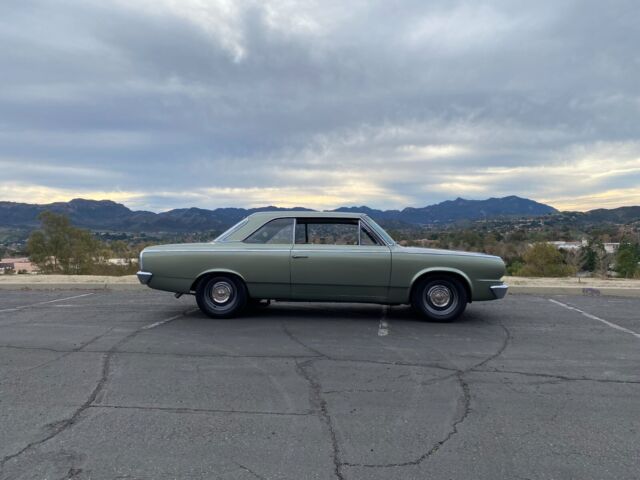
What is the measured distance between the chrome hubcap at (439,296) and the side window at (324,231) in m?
1.42

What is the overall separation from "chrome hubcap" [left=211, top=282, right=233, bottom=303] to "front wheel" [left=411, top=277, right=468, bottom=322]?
108 inches

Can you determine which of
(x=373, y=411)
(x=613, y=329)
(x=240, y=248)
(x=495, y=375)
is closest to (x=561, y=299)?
(x=613, y=329)

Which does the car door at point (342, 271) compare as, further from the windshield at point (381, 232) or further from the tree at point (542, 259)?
the tree at point (542, 259)

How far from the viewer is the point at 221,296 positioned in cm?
748

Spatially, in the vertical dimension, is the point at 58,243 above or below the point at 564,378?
above

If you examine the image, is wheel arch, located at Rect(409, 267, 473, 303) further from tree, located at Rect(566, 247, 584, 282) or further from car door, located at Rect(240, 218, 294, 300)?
tree, located at Rect(566, 247, 584, 282)

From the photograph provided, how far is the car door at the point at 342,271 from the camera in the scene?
283 inches

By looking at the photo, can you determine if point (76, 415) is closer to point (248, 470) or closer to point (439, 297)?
point (248, 470)

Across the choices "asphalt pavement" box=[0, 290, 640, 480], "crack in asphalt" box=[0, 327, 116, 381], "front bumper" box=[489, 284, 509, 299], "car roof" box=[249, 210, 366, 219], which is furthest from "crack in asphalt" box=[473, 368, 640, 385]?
"crack in asphalt" box=[0, 327, 116, 381]

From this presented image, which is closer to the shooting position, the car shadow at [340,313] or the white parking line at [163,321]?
the white parking line at [163,321]

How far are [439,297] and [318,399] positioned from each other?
3664mm

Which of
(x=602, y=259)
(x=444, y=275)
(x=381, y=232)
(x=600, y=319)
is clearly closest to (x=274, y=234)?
(x=381, y=232)

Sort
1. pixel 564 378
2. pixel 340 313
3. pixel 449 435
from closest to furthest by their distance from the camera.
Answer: pixel 449 435 < pixel 564 378 < pixel 340 313

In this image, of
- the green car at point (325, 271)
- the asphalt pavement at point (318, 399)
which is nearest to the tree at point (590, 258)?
the asphalt pavement at point (318, 399)
